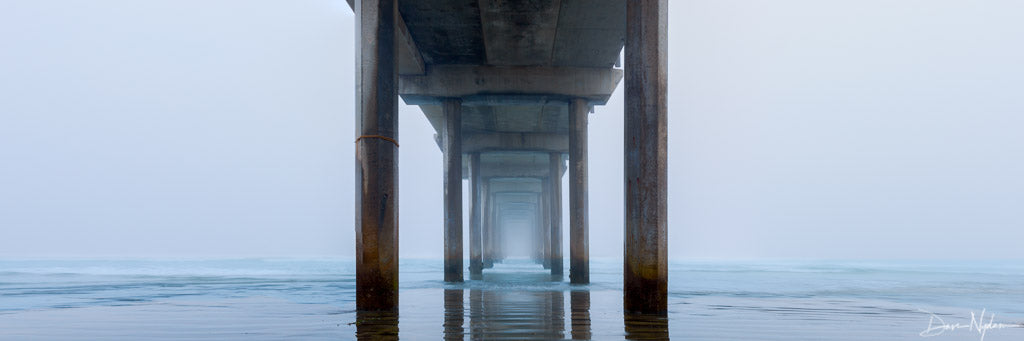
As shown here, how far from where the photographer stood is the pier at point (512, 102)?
8273mm

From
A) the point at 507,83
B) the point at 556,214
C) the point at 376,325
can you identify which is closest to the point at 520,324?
the point at 376,325

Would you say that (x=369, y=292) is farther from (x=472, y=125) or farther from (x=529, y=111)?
(x=472, y=125)

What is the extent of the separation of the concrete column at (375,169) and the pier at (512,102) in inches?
0.6

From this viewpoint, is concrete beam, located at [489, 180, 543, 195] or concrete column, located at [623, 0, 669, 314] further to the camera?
concrete beam, located at [489, 180, 543, 195]

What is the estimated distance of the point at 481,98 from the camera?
64.5 feet

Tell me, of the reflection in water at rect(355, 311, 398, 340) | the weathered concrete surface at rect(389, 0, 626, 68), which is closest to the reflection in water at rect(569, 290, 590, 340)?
the reflection in water at rect(355, 311, 398, 340)

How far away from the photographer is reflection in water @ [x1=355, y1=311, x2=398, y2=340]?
5.95 m

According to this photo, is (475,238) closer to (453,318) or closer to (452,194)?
(452,194)

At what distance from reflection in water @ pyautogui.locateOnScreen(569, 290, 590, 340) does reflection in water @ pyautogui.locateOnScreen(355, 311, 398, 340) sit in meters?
1.49

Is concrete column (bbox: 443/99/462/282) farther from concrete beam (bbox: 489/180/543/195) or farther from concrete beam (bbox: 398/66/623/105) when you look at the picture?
concrete beam (bbox: 489/180/543/195)

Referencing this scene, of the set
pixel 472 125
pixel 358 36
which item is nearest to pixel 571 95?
pixel 472 125

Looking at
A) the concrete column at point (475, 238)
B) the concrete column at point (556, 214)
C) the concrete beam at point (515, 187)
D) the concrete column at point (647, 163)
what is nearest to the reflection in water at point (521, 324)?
the concrete column at point (647, 163)

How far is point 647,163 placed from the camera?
8.19 m

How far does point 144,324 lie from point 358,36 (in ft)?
13.5
